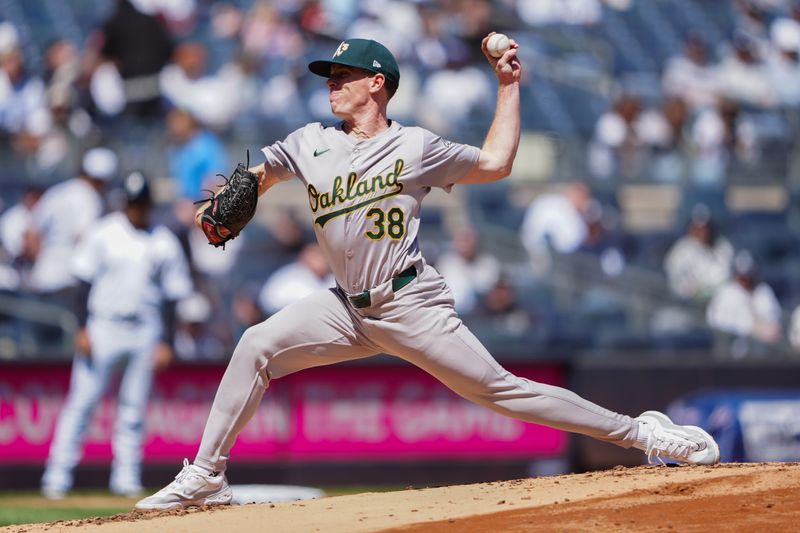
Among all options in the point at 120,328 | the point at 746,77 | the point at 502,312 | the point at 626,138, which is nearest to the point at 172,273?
the point at 120,328

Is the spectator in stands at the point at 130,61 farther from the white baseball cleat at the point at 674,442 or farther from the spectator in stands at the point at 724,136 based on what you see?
the white baseball cleat at the point at 674,442

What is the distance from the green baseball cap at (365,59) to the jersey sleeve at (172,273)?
15.6ft

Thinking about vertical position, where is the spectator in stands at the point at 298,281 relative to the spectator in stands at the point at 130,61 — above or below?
below

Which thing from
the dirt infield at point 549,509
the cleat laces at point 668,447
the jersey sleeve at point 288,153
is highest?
the jersey sleeve at point 288,153

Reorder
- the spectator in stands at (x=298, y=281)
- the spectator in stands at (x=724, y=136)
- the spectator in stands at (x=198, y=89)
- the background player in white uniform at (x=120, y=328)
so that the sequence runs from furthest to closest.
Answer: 1. the spectator in stands at (x=724, y=136)
2. the spectator in stands at (x=198, y=89)
3. the spectator in stands at (x=298, y=281)
4. the background player in white uniform at (x=120, y=328)

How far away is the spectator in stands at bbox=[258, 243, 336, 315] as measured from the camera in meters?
10.3

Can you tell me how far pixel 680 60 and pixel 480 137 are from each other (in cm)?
354

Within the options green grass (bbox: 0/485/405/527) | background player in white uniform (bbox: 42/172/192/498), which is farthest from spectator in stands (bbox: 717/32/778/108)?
background player in white uniform (bbox: 42/172/192/498)

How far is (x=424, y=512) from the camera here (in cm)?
494

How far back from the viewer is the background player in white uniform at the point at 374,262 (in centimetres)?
483

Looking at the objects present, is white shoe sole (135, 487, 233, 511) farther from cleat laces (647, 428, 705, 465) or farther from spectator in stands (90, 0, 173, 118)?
spectator in stands (90, 0, 173, 118)

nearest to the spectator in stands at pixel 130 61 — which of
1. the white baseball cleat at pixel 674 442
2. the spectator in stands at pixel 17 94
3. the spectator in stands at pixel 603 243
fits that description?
the spectator in stands at pixel 17 94

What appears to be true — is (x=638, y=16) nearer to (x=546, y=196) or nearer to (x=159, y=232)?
(x=546, y=196)

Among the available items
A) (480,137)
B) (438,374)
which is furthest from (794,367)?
(438,374)
